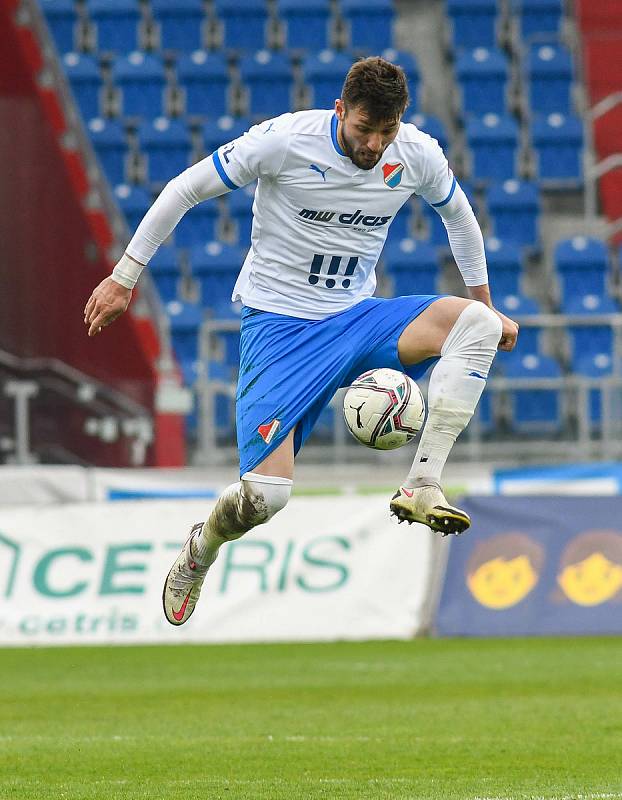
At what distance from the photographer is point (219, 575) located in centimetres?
1350

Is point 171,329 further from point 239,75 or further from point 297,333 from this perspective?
point 297,333

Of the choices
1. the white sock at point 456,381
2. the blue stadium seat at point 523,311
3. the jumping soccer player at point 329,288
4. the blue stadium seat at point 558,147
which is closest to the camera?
the jumping soccer player at point 329,288

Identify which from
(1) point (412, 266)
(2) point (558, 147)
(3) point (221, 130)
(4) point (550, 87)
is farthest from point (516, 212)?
(3) point (221, 130)

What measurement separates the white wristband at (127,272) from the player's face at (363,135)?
3.34 ft

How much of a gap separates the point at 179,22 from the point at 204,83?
117 centimetres

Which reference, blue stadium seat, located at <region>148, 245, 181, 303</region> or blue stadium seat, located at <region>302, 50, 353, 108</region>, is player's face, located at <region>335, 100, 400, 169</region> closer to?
blue stadium seat, located at <region>148, 245, 181, 303</region>

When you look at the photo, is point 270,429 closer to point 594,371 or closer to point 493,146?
point 594,371

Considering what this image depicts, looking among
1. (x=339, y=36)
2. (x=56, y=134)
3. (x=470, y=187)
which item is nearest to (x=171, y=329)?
(x=56, y=134)

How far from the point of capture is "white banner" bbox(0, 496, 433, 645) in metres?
13.4

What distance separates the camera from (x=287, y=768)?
6.77m

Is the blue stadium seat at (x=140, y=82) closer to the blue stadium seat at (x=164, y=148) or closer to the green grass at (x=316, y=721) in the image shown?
the blue stadium seat at (x=164, y=148)

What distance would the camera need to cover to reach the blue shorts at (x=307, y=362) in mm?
6746

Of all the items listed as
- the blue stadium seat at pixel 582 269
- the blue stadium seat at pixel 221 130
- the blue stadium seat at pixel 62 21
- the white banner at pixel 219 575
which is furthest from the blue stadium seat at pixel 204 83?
the white banner at pixel 219 575

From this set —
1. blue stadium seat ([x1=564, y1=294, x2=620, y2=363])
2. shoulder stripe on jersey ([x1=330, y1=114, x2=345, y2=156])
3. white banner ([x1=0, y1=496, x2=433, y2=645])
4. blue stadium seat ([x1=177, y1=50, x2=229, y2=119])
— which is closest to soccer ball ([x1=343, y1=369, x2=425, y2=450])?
shoulder stripe on jersey ([x1=330, y1=114, x2=345, y2=156])
